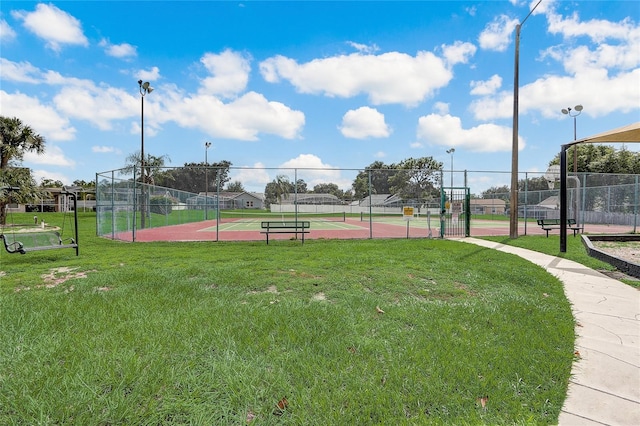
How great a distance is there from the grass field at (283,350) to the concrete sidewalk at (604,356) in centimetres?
12

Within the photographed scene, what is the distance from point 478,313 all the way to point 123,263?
23.8 ft

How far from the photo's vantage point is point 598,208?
873 inches

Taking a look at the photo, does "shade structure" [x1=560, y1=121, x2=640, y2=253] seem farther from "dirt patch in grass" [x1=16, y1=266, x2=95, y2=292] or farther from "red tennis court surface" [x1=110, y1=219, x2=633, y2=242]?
"dirt patch in grass" [x1=16, y1=266, x2=95, y2=292]

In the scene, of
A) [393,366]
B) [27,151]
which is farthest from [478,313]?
[27,151]

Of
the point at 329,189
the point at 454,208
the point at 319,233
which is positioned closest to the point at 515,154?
the point at 454,208

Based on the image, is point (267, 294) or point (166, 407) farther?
point (267, 294)

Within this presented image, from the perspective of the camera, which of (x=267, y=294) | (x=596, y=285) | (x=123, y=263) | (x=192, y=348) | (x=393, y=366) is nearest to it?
(x=393, y=366)

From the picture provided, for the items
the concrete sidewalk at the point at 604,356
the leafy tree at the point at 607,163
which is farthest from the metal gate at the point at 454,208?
the leafy tree at the point at 607,163

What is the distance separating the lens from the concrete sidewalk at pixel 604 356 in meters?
2.24

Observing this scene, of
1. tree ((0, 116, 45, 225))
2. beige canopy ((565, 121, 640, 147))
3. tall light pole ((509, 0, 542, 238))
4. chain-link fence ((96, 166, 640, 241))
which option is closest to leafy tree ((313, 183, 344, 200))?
chain-link fence ((96, 166, 640, 241))

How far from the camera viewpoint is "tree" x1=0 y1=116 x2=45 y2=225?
2274cm

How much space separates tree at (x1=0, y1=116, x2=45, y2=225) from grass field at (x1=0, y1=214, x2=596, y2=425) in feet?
74.3

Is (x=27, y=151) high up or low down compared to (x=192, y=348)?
up

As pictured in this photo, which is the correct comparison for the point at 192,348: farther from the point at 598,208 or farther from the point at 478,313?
the point at 598,208
